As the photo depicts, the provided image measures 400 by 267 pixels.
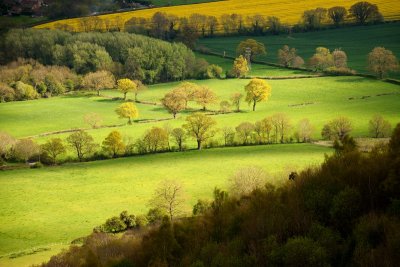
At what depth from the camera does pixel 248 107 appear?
98.4 metres

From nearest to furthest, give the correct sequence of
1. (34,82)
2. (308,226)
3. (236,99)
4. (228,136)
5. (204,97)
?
(308,226) → (228,136) → (236,99) → (204,97) → (34,82)

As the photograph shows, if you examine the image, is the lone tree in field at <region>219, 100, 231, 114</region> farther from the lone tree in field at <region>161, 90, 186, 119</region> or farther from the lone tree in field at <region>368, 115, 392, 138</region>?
the lone tree in field at <region>368, 115, 392, 138</region>

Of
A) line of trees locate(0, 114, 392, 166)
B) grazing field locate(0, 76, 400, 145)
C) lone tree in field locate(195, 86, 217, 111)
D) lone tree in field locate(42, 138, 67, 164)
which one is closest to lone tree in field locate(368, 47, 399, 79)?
grazing field locate(0, 76, 400, 145)

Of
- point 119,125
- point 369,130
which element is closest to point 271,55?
point 119,125

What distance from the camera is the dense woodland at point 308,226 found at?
14859mm

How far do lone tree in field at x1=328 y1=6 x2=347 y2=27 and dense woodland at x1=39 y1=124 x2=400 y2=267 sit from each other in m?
131

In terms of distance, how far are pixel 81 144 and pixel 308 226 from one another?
185 ft

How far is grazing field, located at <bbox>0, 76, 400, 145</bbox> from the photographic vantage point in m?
81.9

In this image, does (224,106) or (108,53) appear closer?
(224,106)

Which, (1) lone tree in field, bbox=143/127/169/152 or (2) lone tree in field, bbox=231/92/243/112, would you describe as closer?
(1) lone tree in field, bbox=143/127/169/152

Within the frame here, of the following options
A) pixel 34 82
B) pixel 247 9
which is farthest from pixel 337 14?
pixel 34 82

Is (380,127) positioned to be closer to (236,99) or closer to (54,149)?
(236,99)

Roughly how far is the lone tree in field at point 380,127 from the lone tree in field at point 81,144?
36893 millimetres

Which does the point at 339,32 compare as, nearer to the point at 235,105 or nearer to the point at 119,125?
the point at 235,105
